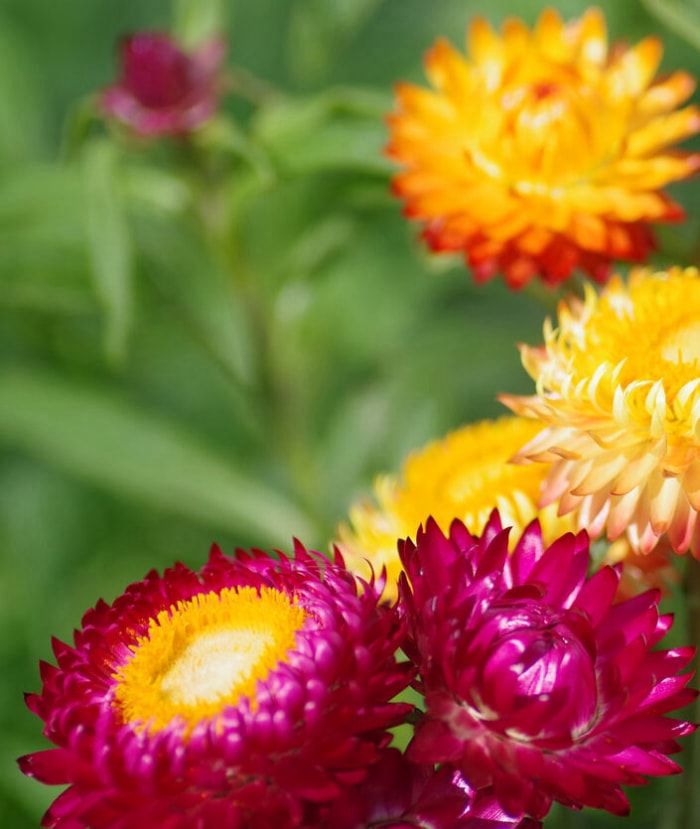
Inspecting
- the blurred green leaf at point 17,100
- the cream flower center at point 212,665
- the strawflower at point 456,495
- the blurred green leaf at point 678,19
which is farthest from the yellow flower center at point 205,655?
the blurred green leaf at point 17,100

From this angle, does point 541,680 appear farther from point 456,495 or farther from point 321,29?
point 321,29

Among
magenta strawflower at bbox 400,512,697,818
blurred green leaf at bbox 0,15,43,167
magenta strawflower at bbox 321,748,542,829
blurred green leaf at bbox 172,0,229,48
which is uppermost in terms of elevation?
blurred green leaf at bbox 0,15,43,167

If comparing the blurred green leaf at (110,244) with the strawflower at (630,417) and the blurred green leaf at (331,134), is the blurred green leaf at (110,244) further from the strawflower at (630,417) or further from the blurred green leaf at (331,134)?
the strawflower at (630,417)

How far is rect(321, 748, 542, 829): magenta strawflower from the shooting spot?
34 cm

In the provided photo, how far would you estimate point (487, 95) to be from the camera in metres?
0.58

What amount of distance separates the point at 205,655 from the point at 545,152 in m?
0.31

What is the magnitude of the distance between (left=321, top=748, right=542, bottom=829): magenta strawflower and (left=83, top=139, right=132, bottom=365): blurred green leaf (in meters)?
0.37

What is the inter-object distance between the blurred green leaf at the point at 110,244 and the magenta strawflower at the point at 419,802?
371 millimetres

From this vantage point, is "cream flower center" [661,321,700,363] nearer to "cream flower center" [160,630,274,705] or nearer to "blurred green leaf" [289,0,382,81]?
"cream flower center" [160,630,274,705]

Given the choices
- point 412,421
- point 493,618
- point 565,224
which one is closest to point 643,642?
point 493,618

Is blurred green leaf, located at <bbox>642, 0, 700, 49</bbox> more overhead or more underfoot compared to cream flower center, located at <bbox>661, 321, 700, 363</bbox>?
more overhead

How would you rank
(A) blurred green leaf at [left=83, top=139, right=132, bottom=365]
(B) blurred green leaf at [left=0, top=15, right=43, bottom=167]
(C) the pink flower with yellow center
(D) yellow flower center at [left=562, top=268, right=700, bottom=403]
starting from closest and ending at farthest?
1. (D) yellow flower center at [left=562, top=268, right=700, bottom=403]
2. (C) the pink flower with yellow center
3. (A) blurred green leaf at [left=83, top=139, right=132, bottom=365]
4. (B) blurred green leaf at [left=0, top=15, right=43, bottom=167]

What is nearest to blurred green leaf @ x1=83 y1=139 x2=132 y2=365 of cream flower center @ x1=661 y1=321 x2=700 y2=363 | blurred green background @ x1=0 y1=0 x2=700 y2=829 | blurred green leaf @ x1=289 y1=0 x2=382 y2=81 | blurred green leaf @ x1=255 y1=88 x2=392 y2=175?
blurred green background @ x1=0 y1=0 x2=700 y2=829

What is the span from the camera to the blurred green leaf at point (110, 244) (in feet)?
2.11
